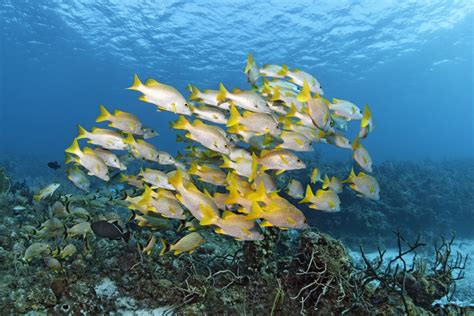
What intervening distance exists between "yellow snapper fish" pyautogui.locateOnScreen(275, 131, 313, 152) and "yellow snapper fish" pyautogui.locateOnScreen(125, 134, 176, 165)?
2064mm

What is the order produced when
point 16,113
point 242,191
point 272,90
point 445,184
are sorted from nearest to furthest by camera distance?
point 242,191 < point 272,90 < point 445,184 < point 16,113

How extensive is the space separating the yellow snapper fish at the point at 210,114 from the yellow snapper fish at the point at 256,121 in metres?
0.46

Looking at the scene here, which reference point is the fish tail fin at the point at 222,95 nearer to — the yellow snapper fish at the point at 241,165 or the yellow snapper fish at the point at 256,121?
the yellow snapper fish at the point at 256,121

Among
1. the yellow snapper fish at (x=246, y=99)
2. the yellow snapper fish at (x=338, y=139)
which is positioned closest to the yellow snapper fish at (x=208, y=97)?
the yellow snapper fish at (x=246, y=99)

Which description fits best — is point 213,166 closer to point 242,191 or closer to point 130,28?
point 242,191

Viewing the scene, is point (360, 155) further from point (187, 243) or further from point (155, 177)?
point (155, 177)

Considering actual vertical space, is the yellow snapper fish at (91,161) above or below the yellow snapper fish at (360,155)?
below

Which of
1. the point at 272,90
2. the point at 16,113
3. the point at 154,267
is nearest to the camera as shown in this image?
the point at 154,267

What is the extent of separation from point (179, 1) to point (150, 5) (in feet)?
9.27

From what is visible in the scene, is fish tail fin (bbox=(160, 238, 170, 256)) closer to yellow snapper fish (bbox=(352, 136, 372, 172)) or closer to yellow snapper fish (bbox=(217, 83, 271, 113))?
yellow snapper fish (bbox=(217, 83, 271, 113))

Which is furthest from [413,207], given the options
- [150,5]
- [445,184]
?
[150,5]

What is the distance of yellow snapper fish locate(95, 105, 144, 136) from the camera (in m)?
5.02

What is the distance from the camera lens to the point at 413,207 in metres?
14.0

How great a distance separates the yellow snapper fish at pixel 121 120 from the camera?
5.02 m
